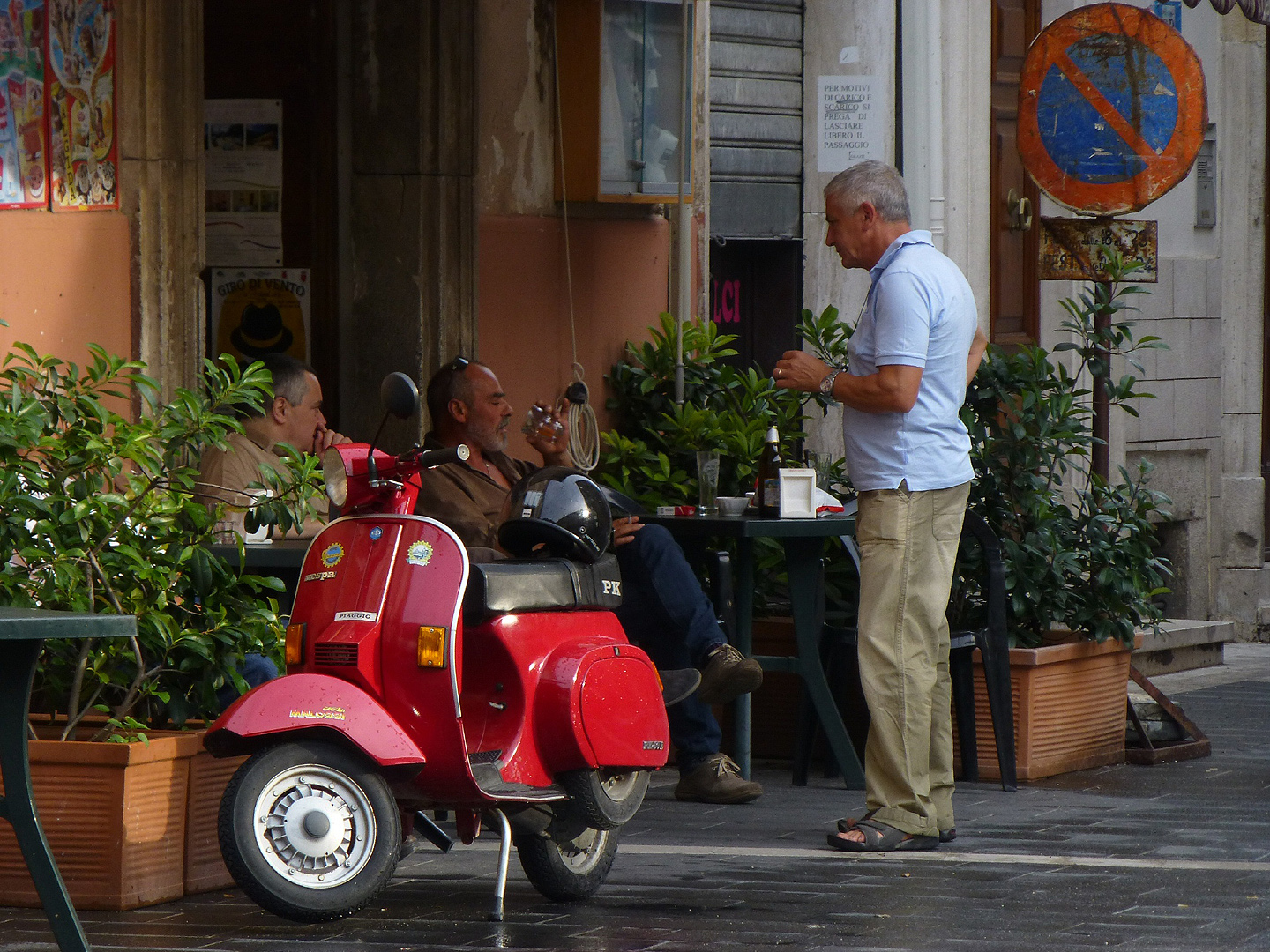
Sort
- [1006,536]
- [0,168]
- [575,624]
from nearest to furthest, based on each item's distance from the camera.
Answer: [575,624] → [0,168] → [1006,536]

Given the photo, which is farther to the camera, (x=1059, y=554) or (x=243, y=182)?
(x=243, y=182)

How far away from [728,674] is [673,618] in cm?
Answer: 27

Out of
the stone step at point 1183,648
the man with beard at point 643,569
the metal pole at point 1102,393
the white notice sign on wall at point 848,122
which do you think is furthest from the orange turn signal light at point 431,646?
the stone step at point 1183,648

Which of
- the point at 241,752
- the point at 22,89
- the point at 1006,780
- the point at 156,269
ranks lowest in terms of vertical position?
the point at 1006,780

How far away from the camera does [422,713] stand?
500cm

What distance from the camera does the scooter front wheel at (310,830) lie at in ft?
15.6

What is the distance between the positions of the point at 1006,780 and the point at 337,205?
345 cm

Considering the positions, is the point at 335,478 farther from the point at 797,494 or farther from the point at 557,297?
the point at 557,297

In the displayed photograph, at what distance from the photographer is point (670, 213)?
32.0 ft

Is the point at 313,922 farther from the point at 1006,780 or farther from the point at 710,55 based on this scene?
the point at 710,55

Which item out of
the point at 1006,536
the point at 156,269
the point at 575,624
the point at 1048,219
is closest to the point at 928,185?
the point at 1048,219

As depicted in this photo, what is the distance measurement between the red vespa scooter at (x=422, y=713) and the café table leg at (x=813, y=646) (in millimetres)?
1852

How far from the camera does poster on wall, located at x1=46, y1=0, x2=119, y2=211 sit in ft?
22.7

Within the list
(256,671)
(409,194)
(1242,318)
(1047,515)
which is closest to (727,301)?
(409,194)
